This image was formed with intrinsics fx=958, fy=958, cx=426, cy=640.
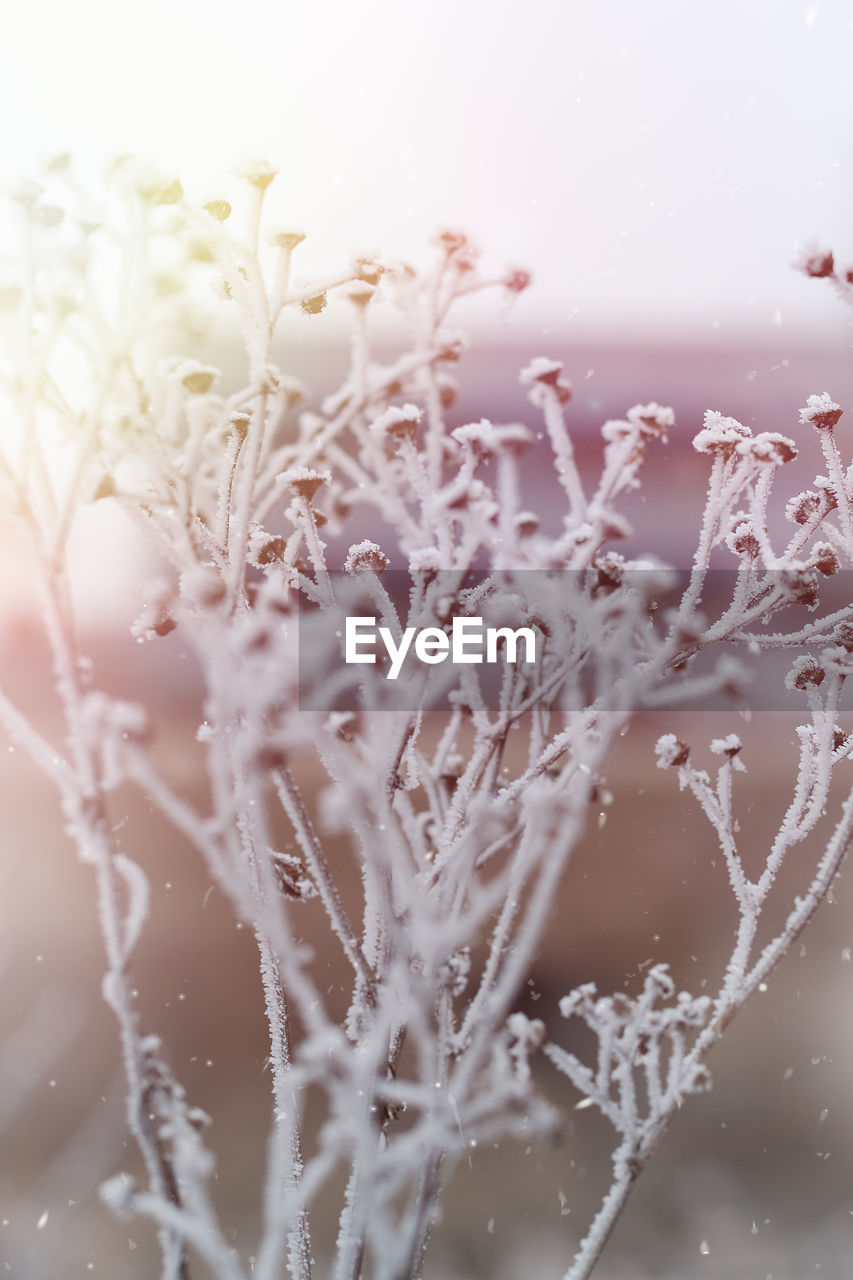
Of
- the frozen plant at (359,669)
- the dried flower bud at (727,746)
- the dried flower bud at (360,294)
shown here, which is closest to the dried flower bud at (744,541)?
the frozen plant at (359,669)

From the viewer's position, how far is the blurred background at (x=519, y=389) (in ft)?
2.10

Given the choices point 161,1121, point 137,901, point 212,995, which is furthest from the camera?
point 212,995

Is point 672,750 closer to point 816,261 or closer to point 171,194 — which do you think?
point 816,261

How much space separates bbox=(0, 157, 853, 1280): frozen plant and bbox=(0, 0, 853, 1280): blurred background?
0.16 m

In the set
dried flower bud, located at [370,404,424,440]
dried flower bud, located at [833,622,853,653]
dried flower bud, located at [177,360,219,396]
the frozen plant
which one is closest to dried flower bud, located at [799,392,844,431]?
the frozen plant

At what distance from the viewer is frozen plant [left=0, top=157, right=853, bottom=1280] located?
43 centimetres

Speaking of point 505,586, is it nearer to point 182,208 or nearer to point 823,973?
point 182,208

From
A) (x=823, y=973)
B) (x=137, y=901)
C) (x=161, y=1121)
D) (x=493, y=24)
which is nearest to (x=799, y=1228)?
(x=823, y=973)

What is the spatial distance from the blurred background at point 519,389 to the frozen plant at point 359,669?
0.16 metres

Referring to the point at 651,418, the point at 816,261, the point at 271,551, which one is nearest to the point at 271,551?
the point at 271,551

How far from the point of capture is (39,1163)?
2.28 feet

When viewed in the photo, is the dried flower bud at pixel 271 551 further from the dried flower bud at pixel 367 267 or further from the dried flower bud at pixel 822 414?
the dried flower bud at pixel 822 414

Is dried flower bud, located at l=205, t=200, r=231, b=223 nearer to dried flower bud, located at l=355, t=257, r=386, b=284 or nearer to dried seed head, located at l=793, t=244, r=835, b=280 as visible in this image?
dried flower bud, located at l=355, t=257, r=386, b=284

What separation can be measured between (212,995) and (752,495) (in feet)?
1.68
